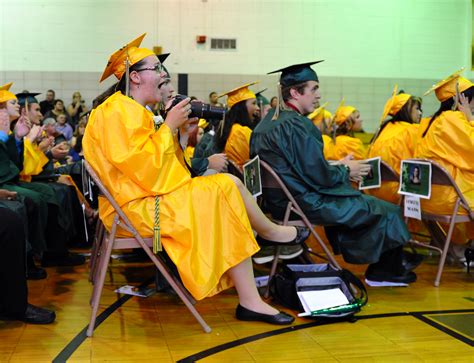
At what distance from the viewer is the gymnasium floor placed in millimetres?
2533

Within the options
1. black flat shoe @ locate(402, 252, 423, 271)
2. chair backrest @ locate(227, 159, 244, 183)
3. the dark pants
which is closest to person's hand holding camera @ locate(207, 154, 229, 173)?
chair backrest @ locate(227, 159, 244, 183)

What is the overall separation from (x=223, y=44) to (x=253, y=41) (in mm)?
479

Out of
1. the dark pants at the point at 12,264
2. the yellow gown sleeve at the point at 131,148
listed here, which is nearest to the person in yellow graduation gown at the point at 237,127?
the yellow gown sleeve at the point at 131,148

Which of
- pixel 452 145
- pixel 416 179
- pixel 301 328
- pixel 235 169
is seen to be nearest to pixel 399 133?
pixel 452 145

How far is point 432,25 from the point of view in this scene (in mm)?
9586

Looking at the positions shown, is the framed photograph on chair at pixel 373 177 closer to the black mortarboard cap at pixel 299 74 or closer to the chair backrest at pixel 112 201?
the black mortarboard cap at pixel 299 74

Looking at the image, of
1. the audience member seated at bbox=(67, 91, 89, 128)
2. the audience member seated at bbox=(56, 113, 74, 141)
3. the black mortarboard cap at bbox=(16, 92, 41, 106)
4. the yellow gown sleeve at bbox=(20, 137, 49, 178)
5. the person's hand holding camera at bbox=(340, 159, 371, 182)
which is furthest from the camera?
the audience member seated at bbox=(67, 91, 89, 128)

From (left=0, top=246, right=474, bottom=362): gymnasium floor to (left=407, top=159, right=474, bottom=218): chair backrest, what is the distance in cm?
56

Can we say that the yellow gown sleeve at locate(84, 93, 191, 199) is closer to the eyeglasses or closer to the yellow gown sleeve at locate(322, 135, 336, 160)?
the eyeglasses

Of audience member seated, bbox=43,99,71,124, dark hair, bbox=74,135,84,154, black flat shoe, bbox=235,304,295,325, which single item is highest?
audience member seated, bbox=43,99,71,124

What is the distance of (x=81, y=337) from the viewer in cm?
277

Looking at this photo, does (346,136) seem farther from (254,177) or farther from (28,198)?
(28,198)

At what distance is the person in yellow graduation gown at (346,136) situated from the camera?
589cm

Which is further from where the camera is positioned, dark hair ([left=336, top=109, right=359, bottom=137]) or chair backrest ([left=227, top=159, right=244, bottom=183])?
dark hair ([left=336, top=109, right=359, bottom=137])
